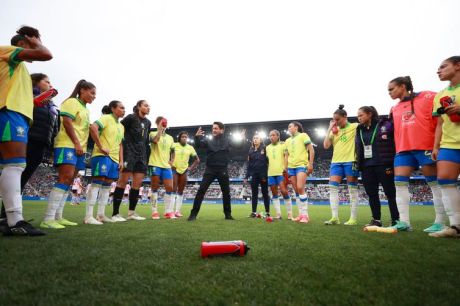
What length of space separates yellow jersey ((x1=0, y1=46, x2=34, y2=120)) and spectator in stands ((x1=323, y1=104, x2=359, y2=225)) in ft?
17.2

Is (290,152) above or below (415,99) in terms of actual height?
below

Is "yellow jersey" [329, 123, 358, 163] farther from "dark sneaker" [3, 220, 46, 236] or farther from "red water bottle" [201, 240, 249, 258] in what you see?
"dark sneaker" [3, 220, 46, 236]

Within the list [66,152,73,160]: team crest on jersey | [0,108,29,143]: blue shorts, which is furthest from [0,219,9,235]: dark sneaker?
[66,152,73,160]: team crest on jersey

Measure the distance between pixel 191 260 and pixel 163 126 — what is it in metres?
4.61

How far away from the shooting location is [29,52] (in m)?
2.81

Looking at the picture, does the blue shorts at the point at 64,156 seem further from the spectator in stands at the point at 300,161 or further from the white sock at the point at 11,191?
the spectator in stands at the point at 300,161

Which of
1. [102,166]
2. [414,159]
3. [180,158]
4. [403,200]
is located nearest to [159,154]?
[180,158]

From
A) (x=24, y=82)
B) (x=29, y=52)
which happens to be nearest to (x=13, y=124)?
(x=24, y=82)

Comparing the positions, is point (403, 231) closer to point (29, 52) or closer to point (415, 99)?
point (415, 99)

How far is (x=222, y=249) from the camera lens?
215 centimetres

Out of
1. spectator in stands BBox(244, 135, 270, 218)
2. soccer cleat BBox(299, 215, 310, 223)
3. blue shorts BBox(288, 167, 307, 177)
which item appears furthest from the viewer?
spectator in stands BBox(244, 135, 270, 218)

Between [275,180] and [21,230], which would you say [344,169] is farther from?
[21,230]

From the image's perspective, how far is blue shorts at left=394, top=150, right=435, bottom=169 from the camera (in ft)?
12.8

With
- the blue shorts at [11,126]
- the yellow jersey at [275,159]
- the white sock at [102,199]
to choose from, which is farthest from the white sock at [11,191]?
the yellow jersey at [275,159]
